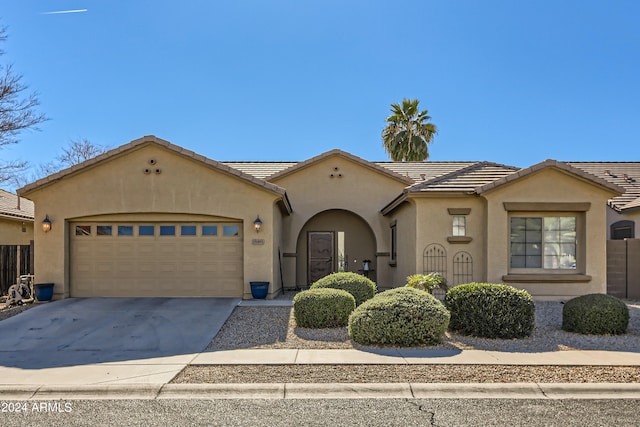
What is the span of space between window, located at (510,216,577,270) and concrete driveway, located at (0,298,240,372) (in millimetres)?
8538

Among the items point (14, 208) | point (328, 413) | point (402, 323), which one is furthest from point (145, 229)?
point (328, 413)

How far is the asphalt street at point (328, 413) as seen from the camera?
17.0 feet

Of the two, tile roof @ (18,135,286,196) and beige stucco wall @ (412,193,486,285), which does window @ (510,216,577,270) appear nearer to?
Answer: beige stucco wall @ (412,193,486,285)

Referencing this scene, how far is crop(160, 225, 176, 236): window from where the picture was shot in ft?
46.6

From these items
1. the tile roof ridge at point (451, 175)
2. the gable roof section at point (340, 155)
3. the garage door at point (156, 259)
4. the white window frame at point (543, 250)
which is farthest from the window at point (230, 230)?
the white window frame at point (543, 250)

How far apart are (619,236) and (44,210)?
2092 cm

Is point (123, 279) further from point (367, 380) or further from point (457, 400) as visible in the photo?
point (457, 400)

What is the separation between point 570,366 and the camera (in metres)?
7.30

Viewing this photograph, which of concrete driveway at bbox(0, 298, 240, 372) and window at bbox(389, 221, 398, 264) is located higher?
window at bbox(389, 221, 398, 264)

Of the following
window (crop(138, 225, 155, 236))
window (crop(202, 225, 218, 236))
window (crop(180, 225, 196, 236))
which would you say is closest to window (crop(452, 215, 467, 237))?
window (crop(202, 225, 218, 236))

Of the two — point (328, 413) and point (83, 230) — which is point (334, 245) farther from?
point (328, 413)

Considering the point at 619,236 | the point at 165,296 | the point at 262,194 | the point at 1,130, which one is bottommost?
the point at 165,296

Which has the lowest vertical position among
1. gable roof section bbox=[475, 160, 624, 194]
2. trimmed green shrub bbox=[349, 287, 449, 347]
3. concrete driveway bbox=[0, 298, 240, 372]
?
concrete driveway bbox=[0, 298, 240, 372]

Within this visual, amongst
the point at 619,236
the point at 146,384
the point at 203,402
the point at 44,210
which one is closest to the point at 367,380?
the point at 203,402
